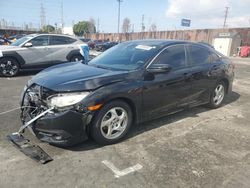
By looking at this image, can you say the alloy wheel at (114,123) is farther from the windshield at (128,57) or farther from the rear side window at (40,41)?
the rear side window at (40,41)

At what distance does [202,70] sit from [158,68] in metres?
1.49

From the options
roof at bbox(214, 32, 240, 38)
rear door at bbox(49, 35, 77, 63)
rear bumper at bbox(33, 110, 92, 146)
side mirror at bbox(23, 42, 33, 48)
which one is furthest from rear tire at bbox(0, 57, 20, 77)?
roof at bbox(214, 32, 240, 38)

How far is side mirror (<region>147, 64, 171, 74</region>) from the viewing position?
3706 millimetres

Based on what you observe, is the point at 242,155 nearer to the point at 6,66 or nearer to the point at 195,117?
the point at 195,117

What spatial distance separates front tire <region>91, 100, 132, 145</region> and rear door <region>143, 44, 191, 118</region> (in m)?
0.40

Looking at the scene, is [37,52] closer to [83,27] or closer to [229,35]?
[229,35]

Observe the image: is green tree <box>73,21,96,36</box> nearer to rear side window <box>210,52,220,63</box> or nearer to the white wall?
the white wall

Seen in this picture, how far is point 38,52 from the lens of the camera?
9.09m

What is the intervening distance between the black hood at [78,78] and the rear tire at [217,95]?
8.63ft

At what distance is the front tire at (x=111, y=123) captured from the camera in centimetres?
330

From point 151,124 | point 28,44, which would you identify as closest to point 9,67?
point 28,44

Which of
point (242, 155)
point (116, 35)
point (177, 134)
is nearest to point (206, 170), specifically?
point (242, 155)

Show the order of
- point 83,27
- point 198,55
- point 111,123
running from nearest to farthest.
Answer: point 111,123, point 198,55, point 83,27

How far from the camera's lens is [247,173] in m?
2.96
